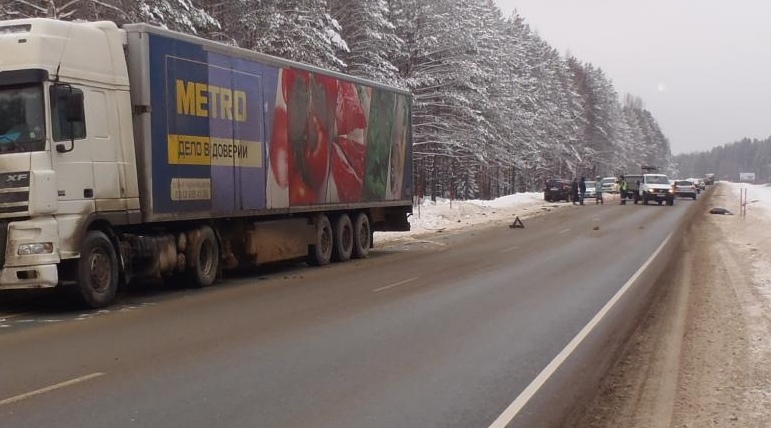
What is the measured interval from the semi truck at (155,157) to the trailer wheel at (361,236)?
882mm

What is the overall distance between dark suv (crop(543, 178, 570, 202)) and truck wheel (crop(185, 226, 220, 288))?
45.9 meters

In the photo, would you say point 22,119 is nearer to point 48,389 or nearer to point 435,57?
point 48,389

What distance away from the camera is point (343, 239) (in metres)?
18.4

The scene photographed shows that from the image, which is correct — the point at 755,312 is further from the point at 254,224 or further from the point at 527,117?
the point at 527,117

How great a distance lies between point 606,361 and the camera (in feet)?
25.1

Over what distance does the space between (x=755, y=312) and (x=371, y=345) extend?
18.6 feet

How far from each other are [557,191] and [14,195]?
165 feet

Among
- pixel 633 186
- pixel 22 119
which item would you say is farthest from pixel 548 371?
pixel 633 186

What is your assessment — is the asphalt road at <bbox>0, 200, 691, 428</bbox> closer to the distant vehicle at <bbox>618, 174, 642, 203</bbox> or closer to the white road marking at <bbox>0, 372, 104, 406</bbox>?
the white road marking at <bbox>0, 372, 104, 406</bbox>

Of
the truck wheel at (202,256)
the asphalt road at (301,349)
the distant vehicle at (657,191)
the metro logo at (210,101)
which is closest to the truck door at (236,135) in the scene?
the metro logo at (210,101)

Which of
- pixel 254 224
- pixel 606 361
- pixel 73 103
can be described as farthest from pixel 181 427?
pixel 254 224

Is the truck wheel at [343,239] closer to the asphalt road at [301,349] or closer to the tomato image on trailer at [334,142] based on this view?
the tomato image on trailer at [334,142]

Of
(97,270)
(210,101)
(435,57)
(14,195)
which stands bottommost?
(97,270)

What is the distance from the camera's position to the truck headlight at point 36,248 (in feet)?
32.6
